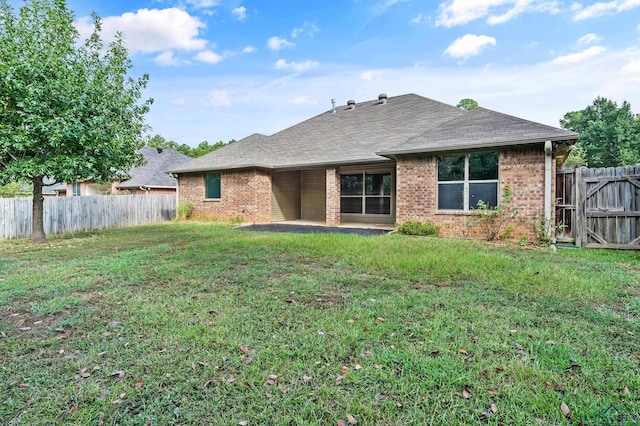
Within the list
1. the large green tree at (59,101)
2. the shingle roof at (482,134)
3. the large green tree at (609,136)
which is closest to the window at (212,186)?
the large green tree at (59,101)

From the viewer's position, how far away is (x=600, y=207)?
7.91 metres

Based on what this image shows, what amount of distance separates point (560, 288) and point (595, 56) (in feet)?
44.3

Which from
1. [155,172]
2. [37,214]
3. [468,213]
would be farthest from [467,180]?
[155,172]

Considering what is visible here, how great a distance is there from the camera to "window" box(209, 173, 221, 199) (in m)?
15.5

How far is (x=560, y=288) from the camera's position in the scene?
4.54m

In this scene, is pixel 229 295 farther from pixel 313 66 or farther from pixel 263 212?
pixel 313 66

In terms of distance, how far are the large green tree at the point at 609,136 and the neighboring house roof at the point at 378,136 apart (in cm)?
2044

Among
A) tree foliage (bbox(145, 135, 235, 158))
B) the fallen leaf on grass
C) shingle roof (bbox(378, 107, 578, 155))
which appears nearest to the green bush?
shingle roof (bbox(378, 107, 578, 155))

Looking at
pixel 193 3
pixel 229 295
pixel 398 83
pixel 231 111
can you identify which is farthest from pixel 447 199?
pixel 231 111

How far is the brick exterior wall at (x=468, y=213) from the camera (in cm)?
853

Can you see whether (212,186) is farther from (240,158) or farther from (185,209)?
(240,158)

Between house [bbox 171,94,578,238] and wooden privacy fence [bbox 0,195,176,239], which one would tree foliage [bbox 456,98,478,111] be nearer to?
house [bbox 171,94,578,238]

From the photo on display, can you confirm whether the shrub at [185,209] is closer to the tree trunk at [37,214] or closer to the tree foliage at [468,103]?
the tree trunk at [37,214]

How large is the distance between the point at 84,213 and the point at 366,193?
11.5 m
